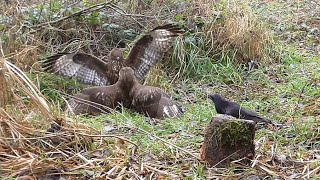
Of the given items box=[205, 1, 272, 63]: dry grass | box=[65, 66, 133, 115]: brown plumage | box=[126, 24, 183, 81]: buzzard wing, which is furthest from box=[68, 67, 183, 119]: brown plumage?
box=[205, 1, 272, 63]: dry grass

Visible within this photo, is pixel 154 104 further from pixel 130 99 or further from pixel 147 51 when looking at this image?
pixel 147 51

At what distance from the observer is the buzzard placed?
21.5 feet

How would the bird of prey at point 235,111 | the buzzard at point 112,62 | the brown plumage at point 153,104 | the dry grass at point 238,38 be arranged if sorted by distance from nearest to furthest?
the bird of prey at point 235,111 → the brown plumage at point 153,104 → the buzzard at point 112,62 → the dry grass at point 238,38

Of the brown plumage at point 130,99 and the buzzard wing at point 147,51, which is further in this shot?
the buzzard wing at point 147,51

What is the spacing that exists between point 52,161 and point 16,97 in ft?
1.83

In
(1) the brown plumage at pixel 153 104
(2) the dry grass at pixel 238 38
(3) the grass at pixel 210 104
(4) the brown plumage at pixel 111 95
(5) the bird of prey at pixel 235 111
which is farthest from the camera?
(2) the dry grass at pixel 238 38

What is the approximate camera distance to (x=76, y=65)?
6.59 meters

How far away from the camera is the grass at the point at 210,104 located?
387cm

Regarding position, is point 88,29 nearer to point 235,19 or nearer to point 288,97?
point 235,19

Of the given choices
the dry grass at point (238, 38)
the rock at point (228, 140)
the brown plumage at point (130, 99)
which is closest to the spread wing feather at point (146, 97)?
the brown plumage at point (130, 99)

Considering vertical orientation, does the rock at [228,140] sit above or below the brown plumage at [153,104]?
above

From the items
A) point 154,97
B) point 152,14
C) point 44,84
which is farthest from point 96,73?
point 152,14

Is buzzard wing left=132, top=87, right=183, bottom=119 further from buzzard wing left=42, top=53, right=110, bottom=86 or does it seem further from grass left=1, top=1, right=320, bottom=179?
buzzard wing left=42, top=53, right=110, bottom=86

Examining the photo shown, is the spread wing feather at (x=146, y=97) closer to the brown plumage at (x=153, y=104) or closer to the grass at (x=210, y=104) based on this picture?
the brown plumage at (x=153, y=104)
